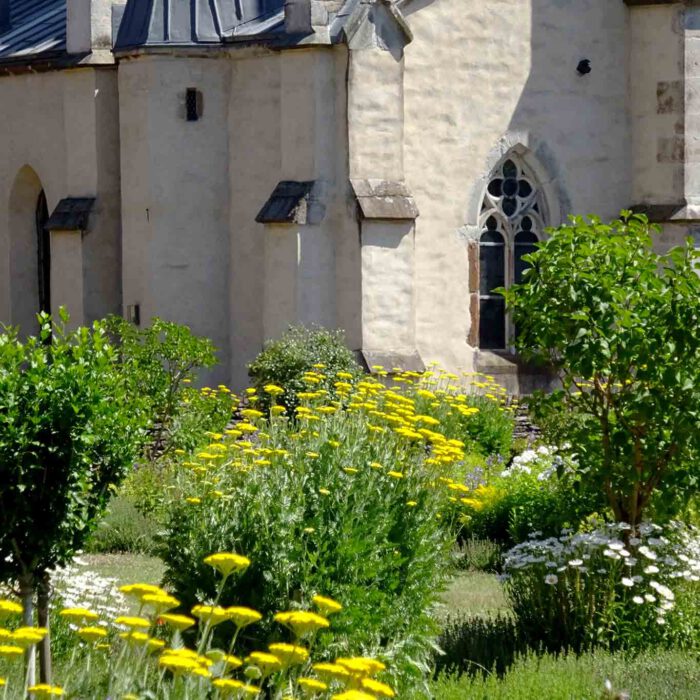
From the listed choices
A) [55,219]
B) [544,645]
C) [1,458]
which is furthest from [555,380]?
[1,458]

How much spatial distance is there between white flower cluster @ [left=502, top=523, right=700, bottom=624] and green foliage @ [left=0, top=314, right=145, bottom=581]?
302 cm

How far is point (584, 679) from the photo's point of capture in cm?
879

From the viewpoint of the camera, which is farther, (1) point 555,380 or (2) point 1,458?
(1) point 555,380

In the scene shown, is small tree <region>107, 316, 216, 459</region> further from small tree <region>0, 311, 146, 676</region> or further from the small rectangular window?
small tree <region>0, 311, 146, 676</region>

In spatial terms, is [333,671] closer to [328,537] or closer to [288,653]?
[288,653]

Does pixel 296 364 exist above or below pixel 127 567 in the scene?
above

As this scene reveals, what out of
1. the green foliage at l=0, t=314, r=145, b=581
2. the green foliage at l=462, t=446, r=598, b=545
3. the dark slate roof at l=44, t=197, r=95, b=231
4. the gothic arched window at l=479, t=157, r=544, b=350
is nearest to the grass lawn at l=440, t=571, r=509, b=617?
the green foliage at l=462, t=446, r=598, b=545

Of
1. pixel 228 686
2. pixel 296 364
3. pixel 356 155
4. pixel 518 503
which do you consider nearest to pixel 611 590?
pixel 518 503

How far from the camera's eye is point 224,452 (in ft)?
32.9

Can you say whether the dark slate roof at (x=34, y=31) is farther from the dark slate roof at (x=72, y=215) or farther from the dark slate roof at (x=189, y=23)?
the dark slate roof at (x=72, y=215)

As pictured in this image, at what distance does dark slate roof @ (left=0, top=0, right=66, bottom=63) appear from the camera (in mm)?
23422

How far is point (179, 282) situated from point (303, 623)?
52.2 ft

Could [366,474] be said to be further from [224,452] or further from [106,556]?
[106,556]

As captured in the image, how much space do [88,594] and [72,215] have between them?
1316cm
